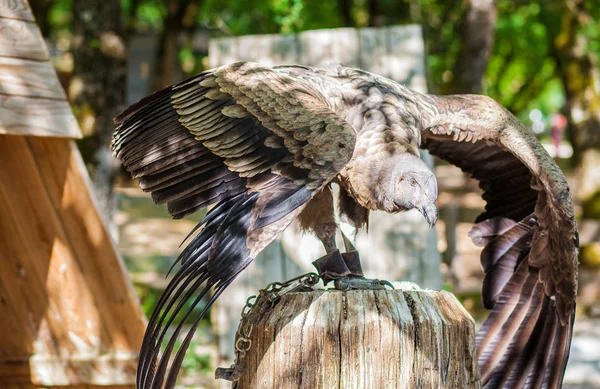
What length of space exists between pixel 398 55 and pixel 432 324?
151 inches

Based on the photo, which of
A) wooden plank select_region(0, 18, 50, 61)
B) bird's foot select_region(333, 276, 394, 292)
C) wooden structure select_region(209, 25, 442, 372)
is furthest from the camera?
wooden structure select_region(209, 25, 442, 372)

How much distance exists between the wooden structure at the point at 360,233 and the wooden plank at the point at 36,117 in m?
2.54

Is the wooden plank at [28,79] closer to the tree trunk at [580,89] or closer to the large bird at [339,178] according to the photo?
the large bird at [339,178]

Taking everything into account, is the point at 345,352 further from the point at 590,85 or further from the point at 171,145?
the point at 590,85

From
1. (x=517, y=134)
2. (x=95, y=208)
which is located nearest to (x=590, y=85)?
(x=517, y=134)

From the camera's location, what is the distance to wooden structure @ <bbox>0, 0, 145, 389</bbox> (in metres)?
3.96

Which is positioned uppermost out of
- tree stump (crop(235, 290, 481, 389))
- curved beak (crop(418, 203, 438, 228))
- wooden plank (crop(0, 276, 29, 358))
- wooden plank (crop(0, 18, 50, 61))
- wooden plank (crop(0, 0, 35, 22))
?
wooden plank (crop(0, 0, 35, 22))

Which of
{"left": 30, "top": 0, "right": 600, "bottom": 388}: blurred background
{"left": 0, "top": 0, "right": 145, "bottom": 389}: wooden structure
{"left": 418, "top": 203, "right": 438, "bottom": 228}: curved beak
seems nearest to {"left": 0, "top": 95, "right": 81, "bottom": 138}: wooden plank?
{"left": 0, "top": 0, "right": 145, "bottom": 389}: wooden structure

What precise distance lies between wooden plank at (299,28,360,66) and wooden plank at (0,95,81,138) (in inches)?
114

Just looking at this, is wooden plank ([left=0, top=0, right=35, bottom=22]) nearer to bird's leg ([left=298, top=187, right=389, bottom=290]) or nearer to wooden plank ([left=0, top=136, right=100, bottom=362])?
wooden plank ([left=0, top=136, right=100, bottom=362])

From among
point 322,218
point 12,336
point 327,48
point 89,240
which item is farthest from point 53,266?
point 327,48

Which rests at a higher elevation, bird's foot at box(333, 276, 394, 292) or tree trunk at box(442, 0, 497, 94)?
tree trunk at box(442, 0, 497, 94)

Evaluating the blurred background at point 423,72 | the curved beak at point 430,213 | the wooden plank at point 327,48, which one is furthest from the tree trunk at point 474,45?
the curved beak at point 430,213

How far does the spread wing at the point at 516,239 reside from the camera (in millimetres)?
3879
